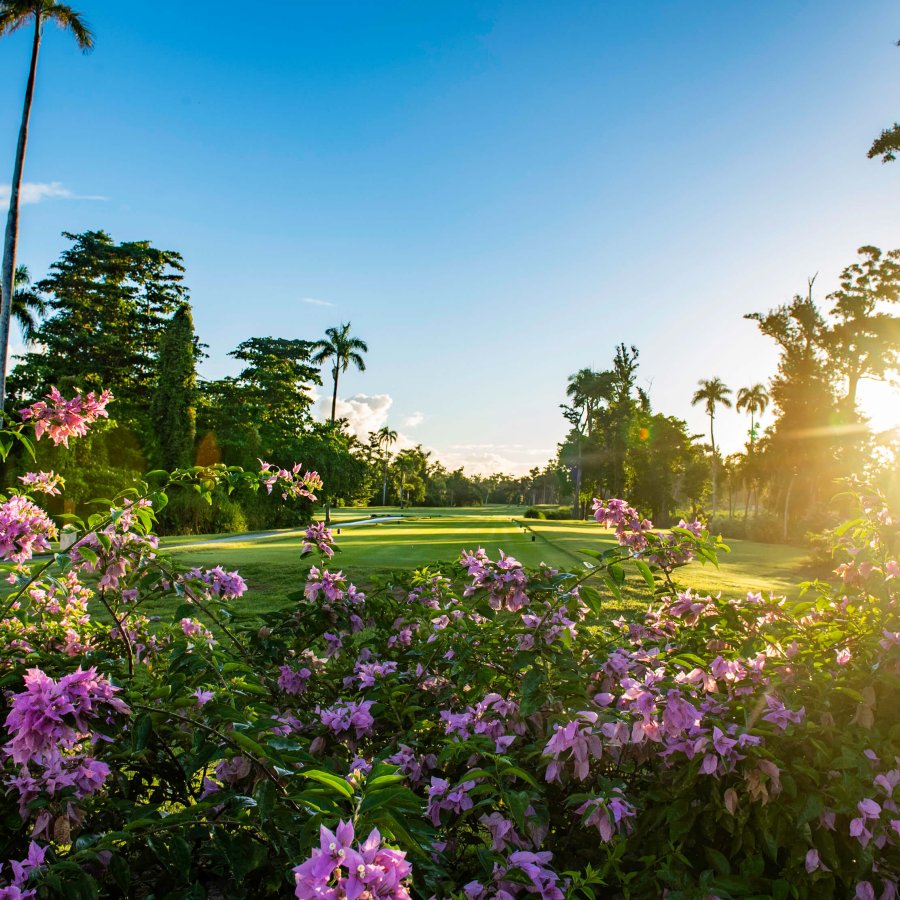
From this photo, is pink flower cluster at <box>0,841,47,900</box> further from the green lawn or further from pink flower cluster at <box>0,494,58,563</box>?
the green lawn

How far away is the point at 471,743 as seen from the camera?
1.81m

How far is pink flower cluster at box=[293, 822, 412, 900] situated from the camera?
938 millimetres

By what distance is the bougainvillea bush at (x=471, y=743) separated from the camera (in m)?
1.46

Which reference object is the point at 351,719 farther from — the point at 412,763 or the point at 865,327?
the point at 865,327

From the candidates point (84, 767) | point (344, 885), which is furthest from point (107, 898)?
point (344, 885)

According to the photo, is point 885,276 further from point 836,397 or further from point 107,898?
point 107,898

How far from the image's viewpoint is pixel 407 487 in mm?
88062

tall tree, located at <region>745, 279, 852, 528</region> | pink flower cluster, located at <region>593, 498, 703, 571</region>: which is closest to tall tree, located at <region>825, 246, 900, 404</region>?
tall tree, located at <region>745, 279, 852, 528</region>

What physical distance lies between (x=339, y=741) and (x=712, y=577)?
12688 millimetres

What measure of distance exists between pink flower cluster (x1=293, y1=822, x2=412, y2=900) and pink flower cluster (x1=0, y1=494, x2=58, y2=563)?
82.1 inches

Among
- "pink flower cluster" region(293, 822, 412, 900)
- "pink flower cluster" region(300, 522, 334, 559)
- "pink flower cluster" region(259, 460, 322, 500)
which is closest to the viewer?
"pink flower cluster" region(293, 822, 412, 900)

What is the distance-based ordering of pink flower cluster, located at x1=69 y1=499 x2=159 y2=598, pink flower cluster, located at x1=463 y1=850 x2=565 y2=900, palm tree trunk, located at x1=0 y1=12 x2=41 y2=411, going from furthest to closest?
palm tree trunk, located at x1=0 y1=12 x2=41 y2=411 < pink flower cluster, located at x1=69 y1=499 x2=159 y2=598 < pink flower cluster, located at x1=463 y1=850 x2=565 y2=900

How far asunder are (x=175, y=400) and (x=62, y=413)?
27968 mm

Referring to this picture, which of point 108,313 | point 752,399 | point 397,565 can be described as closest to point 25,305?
point 108,313
